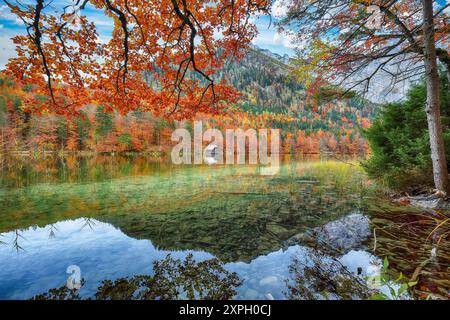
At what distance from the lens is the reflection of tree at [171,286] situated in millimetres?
2252

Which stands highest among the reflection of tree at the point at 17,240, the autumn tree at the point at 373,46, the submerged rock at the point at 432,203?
the autumn tree at the point at 373,46

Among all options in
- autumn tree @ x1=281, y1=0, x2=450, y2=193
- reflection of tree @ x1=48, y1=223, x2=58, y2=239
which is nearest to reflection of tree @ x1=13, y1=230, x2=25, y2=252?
reflection of tree @ x1=48, y1=223, x2=58, y2=239

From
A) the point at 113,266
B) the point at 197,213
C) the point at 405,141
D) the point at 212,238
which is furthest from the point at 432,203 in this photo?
the point at 113,266

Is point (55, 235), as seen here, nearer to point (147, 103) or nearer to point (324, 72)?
point (147, 103)

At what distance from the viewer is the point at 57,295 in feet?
7.56

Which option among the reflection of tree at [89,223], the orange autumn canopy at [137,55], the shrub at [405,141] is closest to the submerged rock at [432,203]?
the shrub at [405,141]

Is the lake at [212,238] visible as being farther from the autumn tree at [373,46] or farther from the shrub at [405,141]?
the autumn tree at [373,46]

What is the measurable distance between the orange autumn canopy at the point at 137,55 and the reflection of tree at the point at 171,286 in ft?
15.2

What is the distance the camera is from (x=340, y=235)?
3.74m

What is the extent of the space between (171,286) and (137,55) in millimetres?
7694

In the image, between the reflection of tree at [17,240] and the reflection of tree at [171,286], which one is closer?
the reflection of tree at [171,286]

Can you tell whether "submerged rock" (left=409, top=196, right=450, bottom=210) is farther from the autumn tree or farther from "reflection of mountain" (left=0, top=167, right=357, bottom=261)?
"reflection of mountain" (left=0, top=167, right=357, bottom=261)

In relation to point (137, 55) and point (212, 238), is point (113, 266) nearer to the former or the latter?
point (212, 238)
